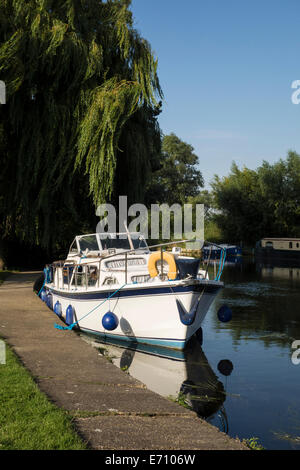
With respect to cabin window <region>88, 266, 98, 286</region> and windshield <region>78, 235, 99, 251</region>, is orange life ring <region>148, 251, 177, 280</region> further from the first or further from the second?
windshield <region>78, 235, 99, 251</region>

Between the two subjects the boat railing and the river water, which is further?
the boat railing

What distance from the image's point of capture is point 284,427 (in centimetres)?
767

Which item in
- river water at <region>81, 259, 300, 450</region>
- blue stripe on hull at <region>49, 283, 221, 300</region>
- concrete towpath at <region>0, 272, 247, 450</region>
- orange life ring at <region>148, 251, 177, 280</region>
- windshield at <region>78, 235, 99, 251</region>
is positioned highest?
windshield at <region>78, 235, 99, 251</region>

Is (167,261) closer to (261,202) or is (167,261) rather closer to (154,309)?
(154,309)

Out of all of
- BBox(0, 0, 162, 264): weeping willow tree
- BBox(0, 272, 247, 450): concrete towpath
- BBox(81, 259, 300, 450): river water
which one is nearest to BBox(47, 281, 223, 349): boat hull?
BBox(81, 259, 300, 450): river water

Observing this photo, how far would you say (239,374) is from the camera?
10.7 m

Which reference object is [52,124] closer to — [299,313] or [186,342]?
[186,342]

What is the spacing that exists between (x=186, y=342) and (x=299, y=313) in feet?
25.0

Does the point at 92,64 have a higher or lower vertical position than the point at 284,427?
higher

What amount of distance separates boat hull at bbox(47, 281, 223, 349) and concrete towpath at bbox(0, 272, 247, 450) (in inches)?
58.5

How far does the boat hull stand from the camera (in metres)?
11.5

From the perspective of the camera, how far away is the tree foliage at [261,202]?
5709 cm

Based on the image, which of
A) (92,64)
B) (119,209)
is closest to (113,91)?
(92,64)
